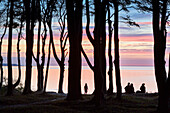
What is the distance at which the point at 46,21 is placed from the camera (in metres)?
27.7

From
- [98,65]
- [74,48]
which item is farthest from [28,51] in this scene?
[98,65]

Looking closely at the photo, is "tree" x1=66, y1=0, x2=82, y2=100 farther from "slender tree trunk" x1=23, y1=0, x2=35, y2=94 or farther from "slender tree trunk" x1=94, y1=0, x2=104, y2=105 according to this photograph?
"slender tree trunk" x1=23, y1=0, x2=35, y2=94

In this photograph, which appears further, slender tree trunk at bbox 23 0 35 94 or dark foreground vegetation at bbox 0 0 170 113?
slender tree trunk at bbox 23 0 35 94

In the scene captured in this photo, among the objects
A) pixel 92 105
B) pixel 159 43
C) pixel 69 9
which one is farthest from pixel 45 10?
pixel 159 43

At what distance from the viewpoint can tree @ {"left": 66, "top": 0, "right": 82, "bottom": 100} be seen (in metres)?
19.8

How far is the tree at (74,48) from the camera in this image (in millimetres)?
19812

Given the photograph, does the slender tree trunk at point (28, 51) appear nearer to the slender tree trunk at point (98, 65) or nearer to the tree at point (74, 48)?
the tree at point (74, 48)

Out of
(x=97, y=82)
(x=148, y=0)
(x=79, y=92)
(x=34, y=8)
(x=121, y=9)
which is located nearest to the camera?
(x=97, y=82)

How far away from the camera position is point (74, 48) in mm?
20016

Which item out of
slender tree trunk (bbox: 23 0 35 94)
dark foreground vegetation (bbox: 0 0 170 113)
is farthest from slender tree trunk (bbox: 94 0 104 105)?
slender tree trunk (bbox: 23 0 35 94)

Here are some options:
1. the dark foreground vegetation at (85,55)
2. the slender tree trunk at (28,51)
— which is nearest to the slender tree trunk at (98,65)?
the dark foreground vegetation at (85,55)

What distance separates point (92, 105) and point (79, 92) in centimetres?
316

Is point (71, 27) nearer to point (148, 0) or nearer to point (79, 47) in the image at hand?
point (79, 47)

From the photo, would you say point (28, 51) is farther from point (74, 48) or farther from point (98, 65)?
point (98, 65)
